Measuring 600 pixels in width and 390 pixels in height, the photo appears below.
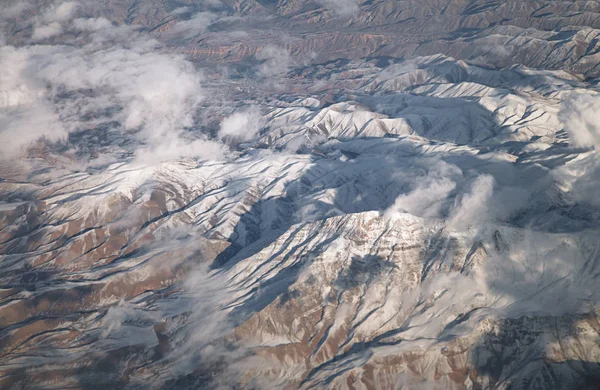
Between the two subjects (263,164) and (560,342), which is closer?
(560,342)

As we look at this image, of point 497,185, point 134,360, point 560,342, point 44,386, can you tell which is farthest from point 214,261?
point 560,342

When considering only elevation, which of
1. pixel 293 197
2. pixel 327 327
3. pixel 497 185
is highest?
pixel 497 185

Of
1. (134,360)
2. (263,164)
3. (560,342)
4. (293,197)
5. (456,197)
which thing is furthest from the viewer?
(263,164)

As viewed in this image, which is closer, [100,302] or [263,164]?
[100,302]

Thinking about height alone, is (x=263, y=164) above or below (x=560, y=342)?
below

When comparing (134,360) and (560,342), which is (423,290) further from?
(134,360)

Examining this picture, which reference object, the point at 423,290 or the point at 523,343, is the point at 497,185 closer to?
the point at 423,290

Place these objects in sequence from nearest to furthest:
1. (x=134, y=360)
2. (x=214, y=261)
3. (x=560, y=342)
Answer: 1. (x=560, y=342)
2. (x=134, y=360)
3. (x=214, y=261)

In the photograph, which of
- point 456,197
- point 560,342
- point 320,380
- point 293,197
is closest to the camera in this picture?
point 560,342

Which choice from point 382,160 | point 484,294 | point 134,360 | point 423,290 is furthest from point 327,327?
point 382,160
